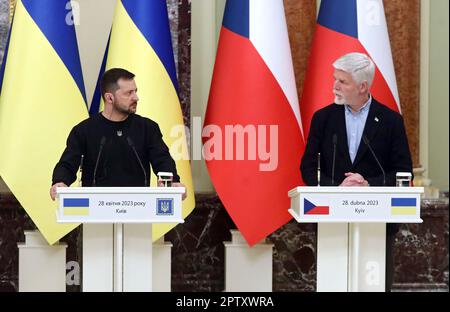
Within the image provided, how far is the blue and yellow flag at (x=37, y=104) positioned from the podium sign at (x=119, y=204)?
1.03 metres

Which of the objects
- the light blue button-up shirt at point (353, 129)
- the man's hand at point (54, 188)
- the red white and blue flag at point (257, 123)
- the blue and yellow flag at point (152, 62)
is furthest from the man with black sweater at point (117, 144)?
the light blue button-up shirt at point (353, 129)

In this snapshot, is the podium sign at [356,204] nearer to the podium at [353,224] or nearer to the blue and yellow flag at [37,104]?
the podium at [353,224]

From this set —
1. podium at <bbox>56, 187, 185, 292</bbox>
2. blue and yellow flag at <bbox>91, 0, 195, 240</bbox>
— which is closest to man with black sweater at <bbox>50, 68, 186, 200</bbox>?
podium at <bbox>56, 187, 185, 292</bbox>

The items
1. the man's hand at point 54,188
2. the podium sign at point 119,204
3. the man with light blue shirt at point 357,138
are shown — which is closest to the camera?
the podium sign at point 119,204

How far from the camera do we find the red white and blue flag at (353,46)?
448 cm

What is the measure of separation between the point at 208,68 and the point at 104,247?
1.88 metres

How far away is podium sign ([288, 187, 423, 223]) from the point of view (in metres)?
3.32

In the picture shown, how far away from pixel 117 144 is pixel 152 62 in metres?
0.73

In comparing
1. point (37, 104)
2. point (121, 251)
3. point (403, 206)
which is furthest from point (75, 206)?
point (403, 206)

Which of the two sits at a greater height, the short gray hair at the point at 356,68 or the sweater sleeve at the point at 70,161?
the short gray hair at the point at 356,68

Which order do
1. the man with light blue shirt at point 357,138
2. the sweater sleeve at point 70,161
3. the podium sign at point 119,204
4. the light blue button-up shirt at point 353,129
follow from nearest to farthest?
the podium sign at point 119,204, the sweater sleeve at point 70,161, the man with light blue shirt at point 357,138, the light blue button-up shirt at point 353,129

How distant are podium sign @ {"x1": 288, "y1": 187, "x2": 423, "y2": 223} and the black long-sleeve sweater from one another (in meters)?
0.83

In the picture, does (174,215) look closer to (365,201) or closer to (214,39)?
(365,201)

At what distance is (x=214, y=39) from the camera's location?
5066mm
